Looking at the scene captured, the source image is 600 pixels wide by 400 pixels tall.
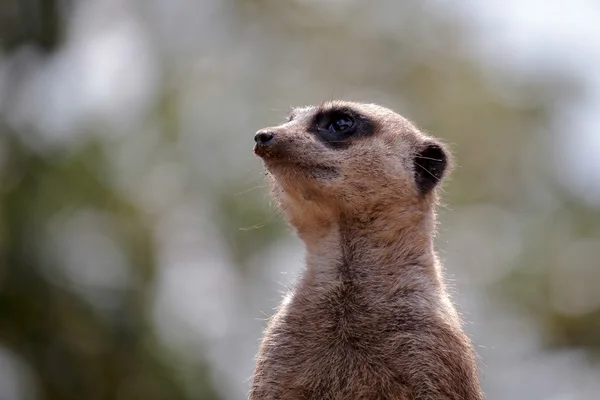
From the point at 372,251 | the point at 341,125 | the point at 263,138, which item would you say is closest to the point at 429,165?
the point at 341,125

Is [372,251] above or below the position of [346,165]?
below

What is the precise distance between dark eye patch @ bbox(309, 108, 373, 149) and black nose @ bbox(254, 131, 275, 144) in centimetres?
36

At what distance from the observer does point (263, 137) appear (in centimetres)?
536

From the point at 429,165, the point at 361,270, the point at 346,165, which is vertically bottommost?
the point at 361,270

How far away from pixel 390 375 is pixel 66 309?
45.0 feet

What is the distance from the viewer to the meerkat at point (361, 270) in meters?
4.96

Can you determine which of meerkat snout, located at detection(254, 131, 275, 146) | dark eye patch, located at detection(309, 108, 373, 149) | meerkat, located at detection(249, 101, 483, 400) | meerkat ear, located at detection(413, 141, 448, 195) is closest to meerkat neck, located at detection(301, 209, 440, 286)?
meerkat, located at detection(249, 101, 483, 400)

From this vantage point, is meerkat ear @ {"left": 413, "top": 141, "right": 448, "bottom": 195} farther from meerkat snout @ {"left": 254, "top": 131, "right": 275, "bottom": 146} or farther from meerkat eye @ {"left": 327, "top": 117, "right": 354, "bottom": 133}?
meerkat snout @ {"left": 254, "top": 131, "right": 275, "bottom": 146}

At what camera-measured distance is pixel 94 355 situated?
1784cm

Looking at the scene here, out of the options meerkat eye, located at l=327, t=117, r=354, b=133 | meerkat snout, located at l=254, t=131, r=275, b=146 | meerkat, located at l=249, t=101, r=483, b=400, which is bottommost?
meerkat, located at l=249, t=101, r=483, b=400

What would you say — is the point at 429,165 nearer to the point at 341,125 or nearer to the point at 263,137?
the point at 341,125

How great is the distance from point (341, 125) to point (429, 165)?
23.0 inches

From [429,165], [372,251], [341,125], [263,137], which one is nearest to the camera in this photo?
[263,137]

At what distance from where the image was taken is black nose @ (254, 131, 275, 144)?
5.35 meters
